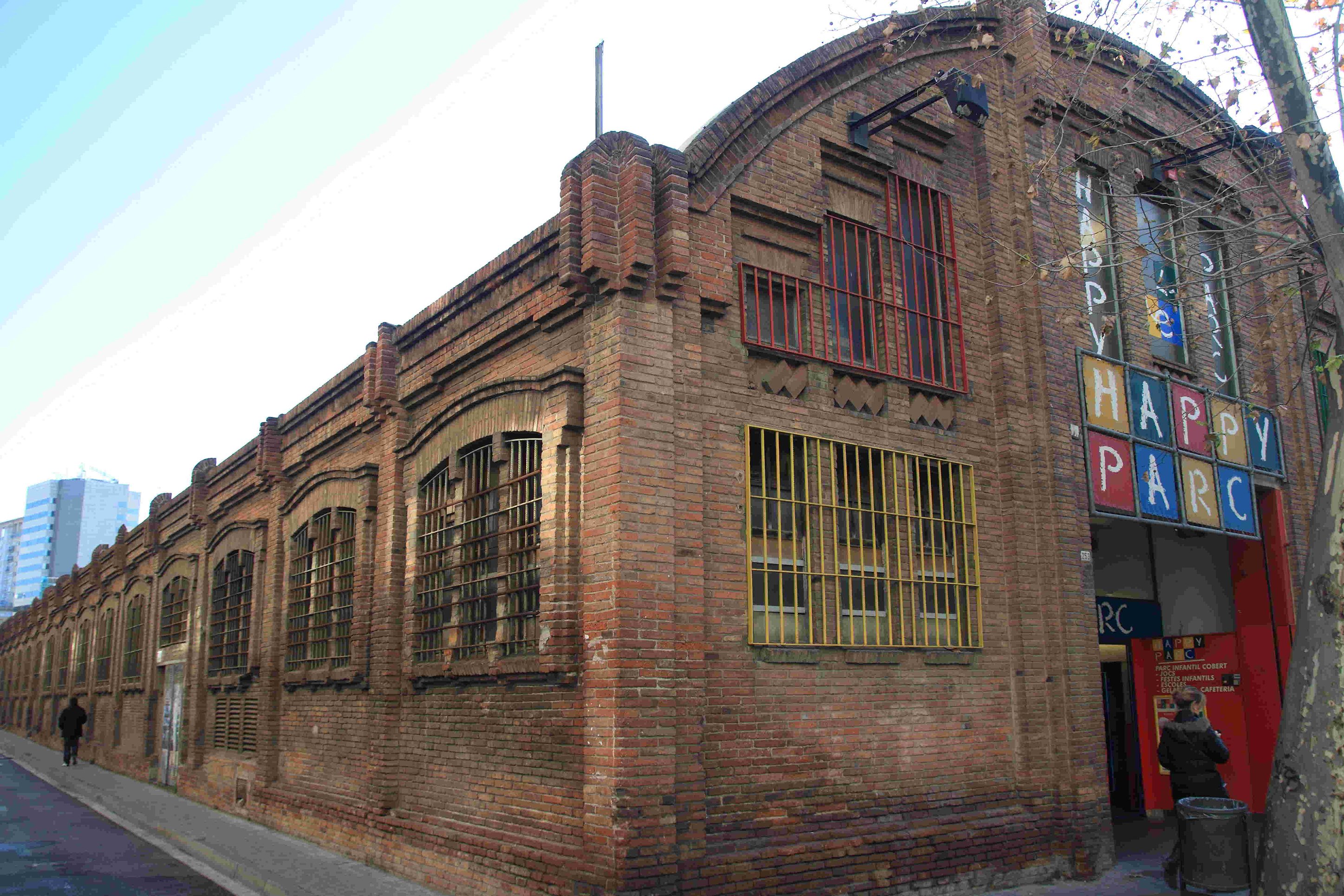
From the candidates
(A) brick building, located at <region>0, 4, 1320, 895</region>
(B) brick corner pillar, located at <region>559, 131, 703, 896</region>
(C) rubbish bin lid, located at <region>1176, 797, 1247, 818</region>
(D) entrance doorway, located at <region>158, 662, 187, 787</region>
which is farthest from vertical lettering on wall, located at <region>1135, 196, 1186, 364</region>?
(D) entrance doorway, located at <region>158, 662, 187, 787</region>

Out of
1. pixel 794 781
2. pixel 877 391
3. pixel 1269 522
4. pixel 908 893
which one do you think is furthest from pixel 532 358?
pixel 1269 522

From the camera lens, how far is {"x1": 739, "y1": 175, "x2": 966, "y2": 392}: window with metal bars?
9.71m

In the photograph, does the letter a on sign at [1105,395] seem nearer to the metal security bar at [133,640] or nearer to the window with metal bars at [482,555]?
the window with metal bars at [482,555]

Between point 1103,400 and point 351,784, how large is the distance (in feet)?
31.2

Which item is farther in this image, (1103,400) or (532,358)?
(1103,400)

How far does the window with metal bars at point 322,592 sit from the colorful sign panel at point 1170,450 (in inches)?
347

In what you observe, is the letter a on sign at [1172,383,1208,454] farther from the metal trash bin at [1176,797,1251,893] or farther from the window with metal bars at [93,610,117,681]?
the window with metal bars at [93,610,117,681]

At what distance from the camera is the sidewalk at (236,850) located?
10273mm

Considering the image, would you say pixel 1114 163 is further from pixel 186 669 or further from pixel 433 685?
pixel 186 669

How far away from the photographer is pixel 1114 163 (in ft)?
43.1

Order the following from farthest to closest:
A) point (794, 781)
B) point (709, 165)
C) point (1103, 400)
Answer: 1. point (1103, 400)
2. point (709, 165)
3. point (794, 781)

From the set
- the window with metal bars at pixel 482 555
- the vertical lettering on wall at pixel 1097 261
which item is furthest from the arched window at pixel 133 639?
the vertical lettering on wall at pixel 1097 261

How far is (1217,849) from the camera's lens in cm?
866

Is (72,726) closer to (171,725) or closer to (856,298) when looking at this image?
(171,725)
